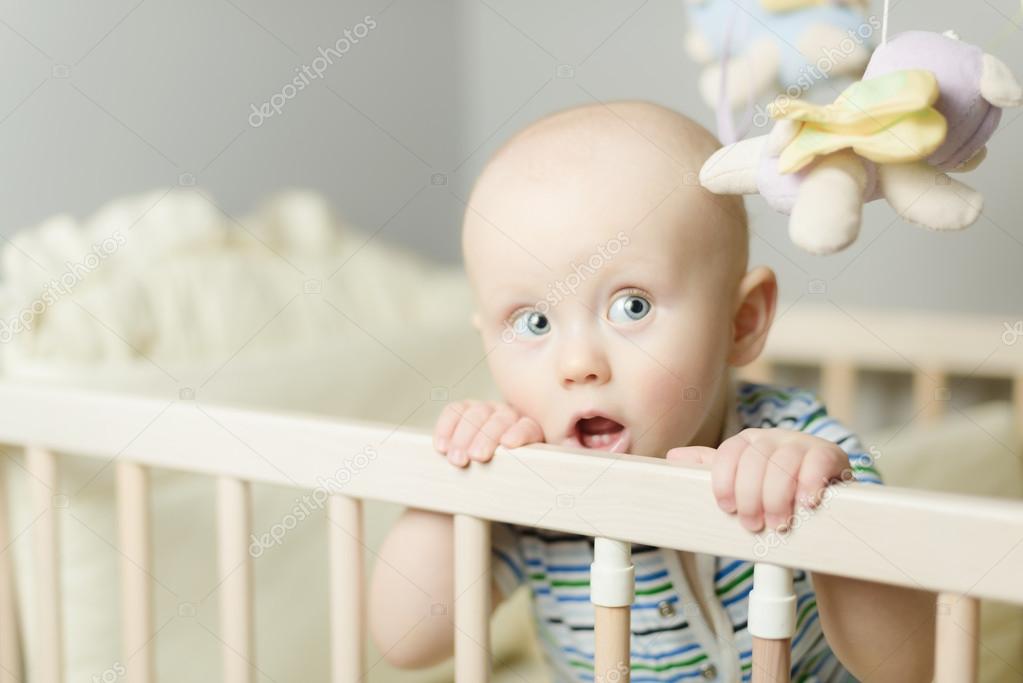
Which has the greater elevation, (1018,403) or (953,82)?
(1018,403)

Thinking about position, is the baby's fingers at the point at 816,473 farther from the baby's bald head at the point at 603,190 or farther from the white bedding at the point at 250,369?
the white bedding at the point at 250,369

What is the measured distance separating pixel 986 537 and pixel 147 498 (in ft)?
1.63

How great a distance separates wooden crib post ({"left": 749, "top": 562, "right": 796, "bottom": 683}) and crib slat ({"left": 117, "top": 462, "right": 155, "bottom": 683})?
393 millimetres

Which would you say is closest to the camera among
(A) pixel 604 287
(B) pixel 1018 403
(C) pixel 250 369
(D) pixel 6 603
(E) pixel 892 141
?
(E) pixel 892 141

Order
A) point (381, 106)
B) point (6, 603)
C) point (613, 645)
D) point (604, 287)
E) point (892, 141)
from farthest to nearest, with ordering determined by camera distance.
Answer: point (381, 106), point (6, 603), point (604, 287), point (613, 645), point (892, 141)

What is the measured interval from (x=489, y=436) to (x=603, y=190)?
17 centimetres

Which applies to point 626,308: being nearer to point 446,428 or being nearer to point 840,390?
point 446,428

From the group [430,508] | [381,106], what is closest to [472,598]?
[430,508]

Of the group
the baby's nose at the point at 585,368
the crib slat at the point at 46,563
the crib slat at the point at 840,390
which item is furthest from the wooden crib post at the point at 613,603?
the crib slat at the point at 840,390

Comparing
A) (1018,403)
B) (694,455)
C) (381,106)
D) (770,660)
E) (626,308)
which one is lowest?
(770,660)

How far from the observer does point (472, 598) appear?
1.94ft

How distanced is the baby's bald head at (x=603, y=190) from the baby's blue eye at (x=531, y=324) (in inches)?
1.4

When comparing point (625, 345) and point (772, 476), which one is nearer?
point (772, 476)

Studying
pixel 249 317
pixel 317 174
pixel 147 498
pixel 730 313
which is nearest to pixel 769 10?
pixel 730 313
